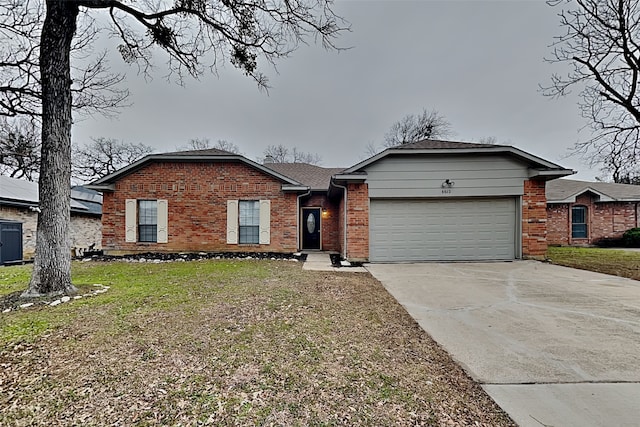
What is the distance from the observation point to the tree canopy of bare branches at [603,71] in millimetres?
9086

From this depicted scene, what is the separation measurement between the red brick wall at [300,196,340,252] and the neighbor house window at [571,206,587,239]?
13.5 m

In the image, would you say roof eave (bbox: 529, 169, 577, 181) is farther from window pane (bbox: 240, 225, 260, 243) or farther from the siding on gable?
window pane (bbox: 240, 225, 260, 243)

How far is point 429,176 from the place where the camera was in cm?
961

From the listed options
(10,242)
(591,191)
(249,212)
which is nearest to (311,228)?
(249,212)

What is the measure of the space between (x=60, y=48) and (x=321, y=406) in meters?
6.97

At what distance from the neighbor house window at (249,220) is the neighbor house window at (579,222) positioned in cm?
1706

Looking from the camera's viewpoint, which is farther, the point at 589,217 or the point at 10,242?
the point at 589,217

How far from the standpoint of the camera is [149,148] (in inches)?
1144

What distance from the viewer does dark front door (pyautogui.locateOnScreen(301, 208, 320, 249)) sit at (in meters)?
13.8

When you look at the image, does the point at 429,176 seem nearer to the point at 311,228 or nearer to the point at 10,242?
the point at 311,228

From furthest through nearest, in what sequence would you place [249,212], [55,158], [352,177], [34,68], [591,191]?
[591,191]
[249,212]
[352,177]
[34,68]
[55,158]

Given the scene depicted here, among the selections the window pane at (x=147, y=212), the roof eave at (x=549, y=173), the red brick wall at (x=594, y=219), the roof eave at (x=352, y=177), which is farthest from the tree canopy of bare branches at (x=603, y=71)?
the window pane at (x=147, y=212)

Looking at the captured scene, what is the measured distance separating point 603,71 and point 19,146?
64.0ft

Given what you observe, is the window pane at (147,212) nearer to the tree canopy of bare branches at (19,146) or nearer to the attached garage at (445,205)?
the tree canopy of bare branches at (19,146)
